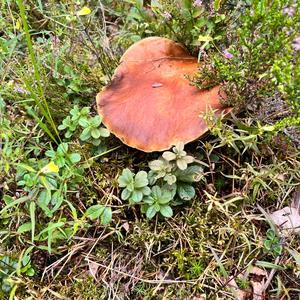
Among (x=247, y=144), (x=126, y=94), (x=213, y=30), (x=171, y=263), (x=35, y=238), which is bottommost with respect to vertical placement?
(x=171, y=263)

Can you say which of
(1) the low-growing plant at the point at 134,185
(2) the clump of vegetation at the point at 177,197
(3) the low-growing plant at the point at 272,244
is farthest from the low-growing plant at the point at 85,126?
(3) the low-growing plant at the point at 272,244

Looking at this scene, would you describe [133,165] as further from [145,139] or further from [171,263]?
[171,263]

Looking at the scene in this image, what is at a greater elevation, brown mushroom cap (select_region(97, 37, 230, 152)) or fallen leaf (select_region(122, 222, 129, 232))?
brown mushroom cap (select_region(97, 37, 230, 152))

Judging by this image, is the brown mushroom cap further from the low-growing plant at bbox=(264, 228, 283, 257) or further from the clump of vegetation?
the low-growing plant at bbox=(264, 228, 283, 257)

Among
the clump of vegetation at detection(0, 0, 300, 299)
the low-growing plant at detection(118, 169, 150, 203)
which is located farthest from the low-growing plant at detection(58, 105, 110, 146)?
the low-growing plant at detection(118, 169, 150, 203)

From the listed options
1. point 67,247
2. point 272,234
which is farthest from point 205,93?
point 67,247

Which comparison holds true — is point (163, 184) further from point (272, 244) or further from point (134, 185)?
point (272, 244)
